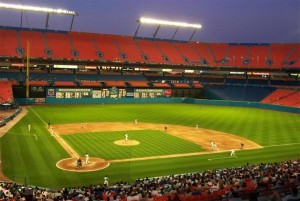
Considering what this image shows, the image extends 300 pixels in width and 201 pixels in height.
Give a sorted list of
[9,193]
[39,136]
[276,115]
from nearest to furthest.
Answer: [9,193], [39,136], [276,115]

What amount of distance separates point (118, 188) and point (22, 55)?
5647 centimetres

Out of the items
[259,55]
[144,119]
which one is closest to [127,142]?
[144,119]

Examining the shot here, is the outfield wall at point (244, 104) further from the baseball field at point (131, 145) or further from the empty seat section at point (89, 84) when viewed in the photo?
the empty seat section at point (89, 84)

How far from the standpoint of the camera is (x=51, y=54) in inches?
2766

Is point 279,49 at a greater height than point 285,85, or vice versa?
point 279,49

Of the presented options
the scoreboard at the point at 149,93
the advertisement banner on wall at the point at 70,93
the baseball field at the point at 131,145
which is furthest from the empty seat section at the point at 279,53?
the advertisement banner on wall at the point at 70,93

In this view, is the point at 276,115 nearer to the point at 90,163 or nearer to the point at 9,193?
the point at 90,163

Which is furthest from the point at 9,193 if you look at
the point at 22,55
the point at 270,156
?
the point at 22,55

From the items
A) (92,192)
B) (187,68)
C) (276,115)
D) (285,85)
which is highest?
(187,68)

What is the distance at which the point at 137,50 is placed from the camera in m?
82.3

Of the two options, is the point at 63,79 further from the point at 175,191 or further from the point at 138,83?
the point at 175,191

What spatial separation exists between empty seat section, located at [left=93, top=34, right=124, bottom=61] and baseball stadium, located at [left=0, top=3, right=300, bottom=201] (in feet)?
0.88

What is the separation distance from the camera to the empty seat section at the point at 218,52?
86.8 meters

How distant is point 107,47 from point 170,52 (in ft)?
56.0
